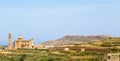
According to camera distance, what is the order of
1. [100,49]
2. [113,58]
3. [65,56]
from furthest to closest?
[100,49] < [65,56] < [113,58]

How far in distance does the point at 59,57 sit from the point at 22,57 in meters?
5.08

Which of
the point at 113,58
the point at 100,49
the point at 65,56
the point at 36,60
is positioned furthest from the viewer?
Answer: the point at 100,49

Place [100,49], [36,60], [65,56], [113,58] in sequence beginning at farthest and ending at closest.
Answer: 1. [100,49]
2. [65,56]
3. [36,60]
4. [113,58]

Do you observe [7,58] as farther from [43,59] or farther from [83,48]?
[83,48]

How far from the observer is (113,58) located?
42.5 m

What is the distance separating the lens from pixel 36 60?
49750mm

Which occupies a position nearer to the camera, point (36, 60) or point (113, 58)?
point (113, 58)

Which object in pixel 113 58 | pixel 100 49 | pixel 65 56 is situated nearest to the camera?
pixel 113 58

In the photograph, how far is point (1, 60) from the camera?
50625 millimetres

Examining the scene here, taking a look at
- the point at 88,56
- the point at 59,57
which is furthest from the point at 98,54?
the point at 59,57

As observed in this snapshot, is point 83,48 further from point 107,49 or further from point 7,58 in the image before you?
point 7,58

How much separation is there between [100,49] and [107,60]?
44.7ft

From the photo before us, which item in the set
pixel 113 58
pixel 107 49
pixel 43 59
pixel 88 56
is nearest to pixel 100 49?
pixel 107 49

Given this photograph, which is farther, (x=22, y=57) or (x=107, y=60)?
(x=22, y=57)
